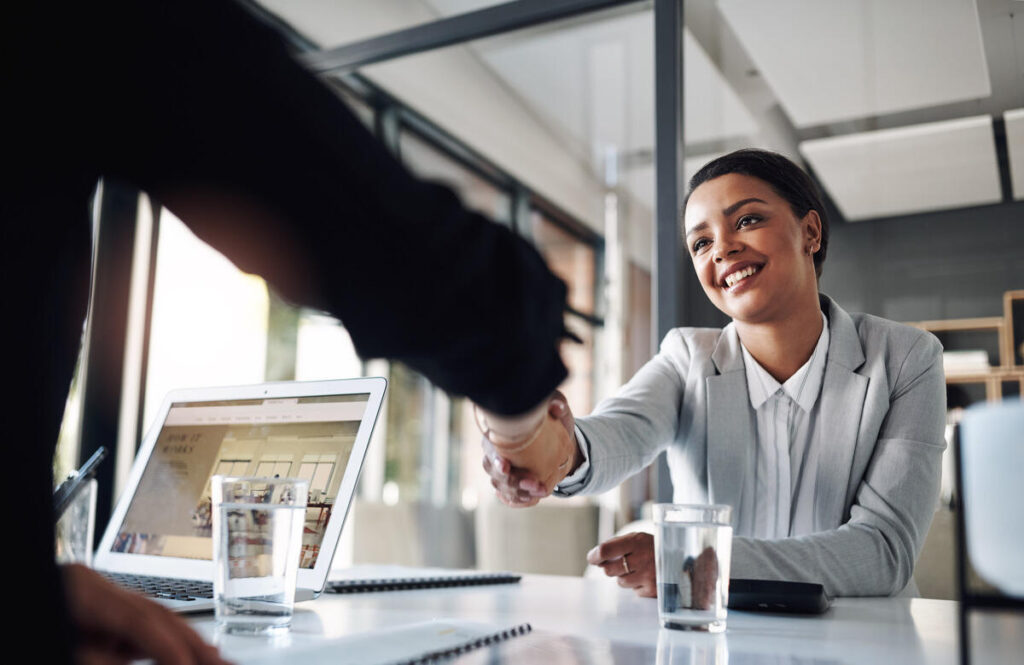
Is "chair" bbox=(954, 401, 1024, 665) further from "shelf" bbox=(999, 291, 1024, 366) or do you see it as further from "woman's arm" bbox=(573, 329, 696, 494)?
"shelf" bbox=(999, 291, 1024, 366)

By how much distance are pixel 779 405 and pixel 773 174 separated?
17.2 inches

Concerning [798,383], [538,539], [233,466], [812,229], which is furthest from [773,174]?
[538,539]

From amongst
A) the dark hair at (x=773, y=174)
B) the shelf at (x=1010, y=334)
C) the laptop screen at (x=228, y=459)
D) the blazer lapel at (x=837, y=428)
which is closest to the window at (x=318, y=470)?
the laptop screen at (x=228, y=459)

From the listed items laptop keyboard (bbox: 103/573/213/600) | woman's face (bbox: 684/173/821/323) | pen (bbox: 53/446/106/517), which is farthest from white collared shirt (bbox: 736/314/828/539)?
pen (bbox: 53/446/106/517)

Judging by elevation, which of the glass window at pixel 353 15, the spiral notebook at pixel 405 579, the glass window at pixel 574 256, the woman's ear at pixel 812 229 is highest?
the glass window at pixel 353 15

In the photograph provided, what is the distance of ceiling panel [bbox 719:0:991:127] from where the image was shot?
1990mm

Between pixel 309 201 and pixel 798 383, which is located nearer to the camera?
pixel 309 201

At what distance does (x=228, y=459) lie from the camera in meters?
1.21

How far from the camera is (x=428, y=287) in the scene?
0.48m

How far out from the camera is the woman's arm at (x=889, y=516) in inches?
46.9

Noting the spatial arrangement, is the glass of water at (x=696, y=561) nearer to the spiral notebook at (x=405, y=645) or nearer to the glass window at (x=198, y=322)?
the spiral notebook at (x=405, y=645)

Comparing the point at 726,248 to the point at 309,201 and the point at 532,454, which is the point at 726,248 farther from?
the point at 309,201

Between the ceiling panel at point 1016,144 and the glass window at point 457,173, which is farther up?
the glass window at point 457,173

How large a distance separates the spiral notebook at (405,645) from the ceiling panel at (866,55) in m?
1.58
